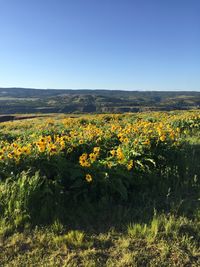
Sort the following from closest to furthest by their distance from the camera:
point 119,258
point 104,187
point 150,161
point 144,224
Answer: point 119,258, point 144,224, point 104,187, point 150,161

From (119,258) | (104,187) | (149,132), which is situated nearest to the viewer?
(119,258)

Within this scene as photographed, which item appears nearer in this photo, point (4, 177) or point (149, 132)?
point (4, 177)

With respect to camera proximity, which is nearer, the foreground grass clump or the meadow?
the foreground grass clump

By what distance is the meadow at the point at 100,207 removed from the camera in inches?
136

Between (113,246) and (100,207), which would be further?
(100,207)

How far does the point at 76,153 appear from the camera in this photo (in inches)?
230

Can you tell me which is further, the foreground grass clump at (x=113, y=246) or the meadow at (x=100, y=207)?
the meadow at (x=100, y=207)

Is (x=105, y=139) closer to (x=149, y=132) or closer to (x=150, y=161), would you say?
(x=149, y=132)

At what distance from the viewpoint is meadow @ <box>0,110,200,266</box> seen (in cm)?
345

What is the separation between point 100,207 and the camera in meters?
4.48

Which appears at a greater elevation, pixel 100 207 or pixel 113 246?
pixel 100 207

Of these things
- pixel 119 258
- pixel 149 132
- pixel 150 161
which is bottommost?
pixel 119 258

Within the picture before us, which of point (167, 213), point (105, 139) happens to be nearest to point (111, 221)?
point (167, 213)

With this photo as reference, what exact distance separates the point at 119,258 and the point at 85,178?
1614mm
